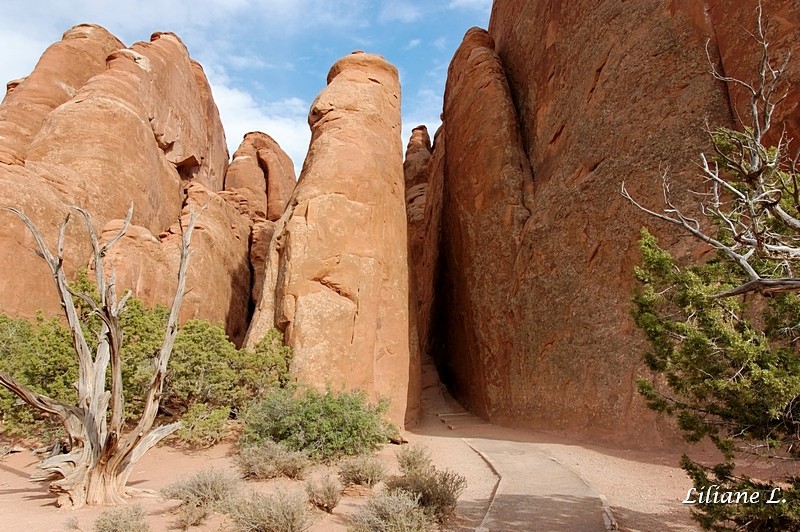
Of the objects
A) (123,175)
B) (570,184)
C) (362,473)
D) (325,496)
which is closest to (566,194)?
(570,184)

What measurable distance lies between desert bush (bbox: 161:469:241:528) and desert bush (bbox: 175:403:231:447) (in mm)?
4753

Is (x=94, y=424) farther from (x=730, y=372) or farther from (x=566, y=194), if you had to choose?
(x=566, y=194)

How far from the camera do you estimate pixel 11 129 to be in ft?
79.8

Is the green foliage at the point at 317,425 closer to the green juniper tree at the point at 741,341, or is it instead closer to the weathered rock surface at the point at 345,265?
the weathered rock surface at the point at 345,265

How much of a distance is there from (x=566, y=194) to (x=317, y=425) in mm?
11385

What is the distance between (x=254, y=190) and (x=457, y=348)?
21.7 meters

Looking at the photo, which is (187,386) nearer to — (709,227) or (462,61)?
(709,227)

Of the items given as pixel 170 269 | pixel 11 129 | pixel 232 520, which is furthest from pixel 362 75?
pixel 232 520

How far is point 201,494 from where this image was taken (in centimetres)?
798

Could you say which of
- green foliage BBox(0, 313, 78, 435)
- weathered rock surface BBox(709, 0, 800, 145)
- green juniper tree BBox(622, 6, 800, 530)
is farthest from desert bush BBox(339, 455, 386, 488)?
weathered rock surface BBox(709, 0, 800, 145)

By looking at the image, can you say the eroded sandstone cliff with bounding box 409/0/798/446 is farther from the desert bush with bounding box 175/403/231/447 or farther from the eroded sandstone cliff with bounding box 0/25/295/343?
the eroded sandstone cliff with bounding box 0/25/295/343

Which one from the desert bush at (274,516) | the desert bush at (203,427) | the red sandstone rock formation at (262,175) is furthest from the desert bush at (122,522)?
the red sandstone rock formation at (262,175)

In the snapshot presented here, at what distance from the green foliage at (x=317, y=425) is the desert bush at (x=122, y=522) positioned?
5.09 meters

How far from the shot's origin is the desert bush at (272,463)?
1036cm
